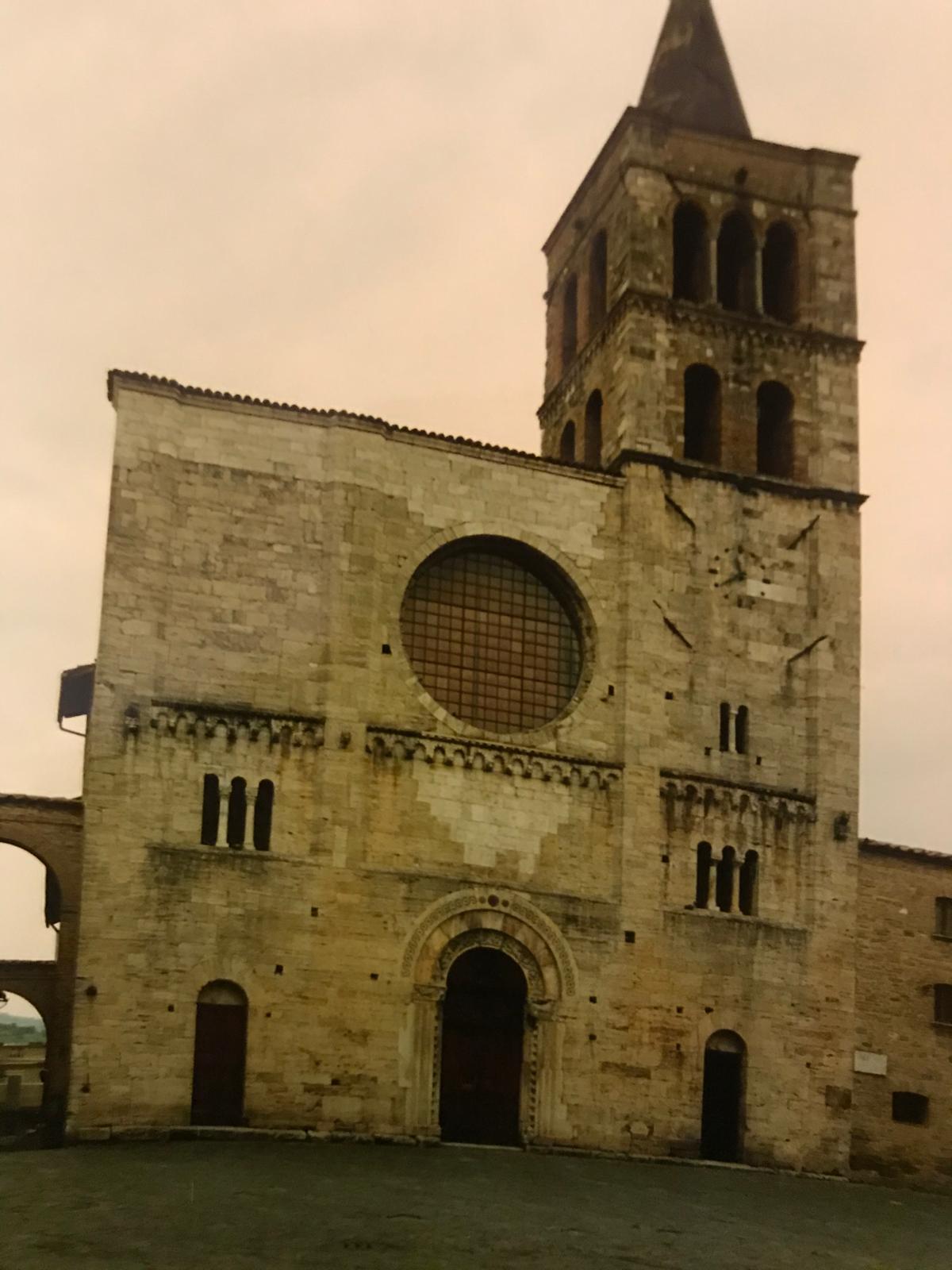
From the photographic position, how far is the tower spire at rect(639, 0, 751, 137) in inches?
1382

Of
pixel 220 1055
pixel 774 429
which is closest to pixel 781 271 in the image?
pixel 774 429

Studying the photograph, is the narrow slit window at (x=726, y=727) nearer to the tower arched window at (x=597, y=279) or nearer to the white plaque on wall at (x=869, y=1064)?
the white plaque on wall at (x=869, y=1064)

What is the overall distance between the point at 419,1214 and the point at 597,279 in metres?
22.1

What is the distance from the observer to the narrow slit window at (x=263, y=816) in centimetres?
2602

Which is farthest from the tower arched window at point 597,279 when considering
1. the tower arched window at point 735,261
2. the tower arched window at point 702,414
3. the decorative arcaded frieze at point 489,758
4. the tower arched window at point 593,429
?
the decorative arcaded frieze at point 489,758

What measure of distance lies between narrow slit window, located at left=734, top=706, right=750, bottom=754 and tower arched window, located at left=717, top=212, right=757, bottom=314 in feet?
29.6

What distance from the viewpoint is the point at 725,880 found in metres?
28.8

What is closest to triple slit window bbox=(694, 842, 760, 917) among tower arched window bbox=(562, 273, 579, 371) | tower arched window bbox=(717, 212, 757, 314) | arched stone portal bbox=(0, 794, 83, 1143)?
arched stone portal bbox=(0, 794, 83, 1143)

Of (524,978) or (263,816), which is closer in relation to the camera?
(263,816)

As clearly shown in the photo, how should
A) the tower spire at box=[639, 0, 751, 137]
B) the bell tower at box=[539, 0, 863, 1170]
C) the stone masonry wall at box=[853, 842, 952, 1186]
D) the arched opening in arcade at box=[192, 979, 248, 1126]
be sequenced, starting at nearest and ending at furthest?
the arched opening in arcade at box=[192, 979, 248, 1126] → the bell tower at box=[539, 0, 863, 1170] → the stone masonry wall at box=[853, 842, 952, 1186] → the tower spire at box=[639, 0, 751, 137]

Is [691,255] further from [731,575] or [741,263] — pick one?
[731,575]

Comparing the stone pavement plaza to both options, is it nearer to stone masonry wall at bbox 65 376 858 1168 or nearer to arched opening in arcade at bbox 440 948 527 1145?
arched opening in arcade at bbox 440 948 527 1145

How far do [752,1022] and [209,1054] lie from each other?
9801 millimetres

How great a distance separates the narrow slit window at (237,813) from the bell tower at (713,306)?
10057mm
